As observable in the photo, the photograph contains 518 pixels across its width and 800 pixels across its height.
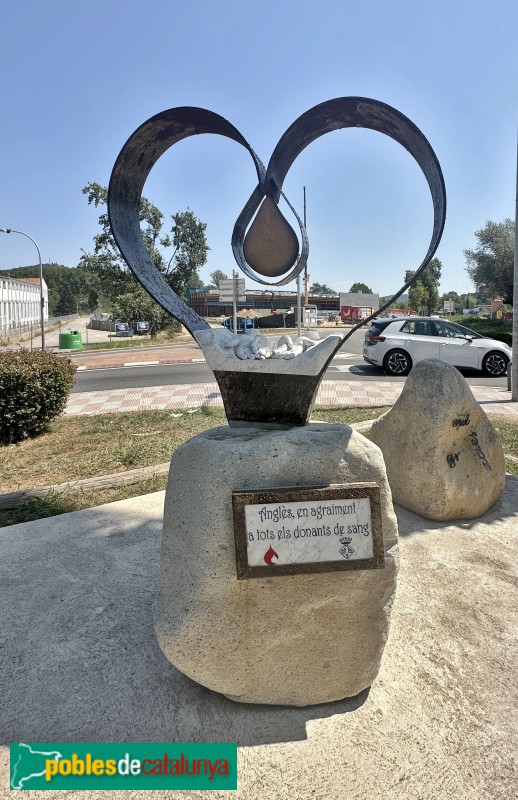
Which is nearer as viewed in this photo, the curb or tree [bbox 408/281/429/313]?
the curb

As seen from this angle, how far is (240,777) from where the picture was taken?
70.5 inches

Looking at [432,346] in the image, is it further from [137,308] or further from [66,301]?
[66,301]

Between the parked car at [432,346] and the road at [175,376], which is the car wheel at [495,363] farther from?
the road at [175,376]

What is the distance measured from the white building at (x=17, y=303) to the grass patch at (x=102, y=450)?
106ft

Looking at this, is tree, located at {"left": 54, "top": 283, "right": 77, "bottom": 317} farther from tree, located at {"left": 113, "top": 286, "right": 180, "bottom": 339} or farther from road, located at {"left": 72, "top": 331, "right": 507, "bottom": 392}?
road, located at {"left": 72, "top": 331, "right": 507, "bottom": 392}

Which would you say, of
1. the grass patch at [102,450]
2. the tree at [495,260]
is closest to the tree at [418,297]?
the tree at [495,260]

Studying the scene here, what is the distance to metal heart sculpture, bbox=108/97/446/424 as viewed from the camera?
2338 millimetres

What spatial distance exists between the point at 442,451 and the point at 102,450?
13.0 feet

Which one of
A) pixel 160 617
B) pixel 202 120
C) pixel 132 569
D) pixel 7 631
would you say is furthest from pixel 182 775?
pixel 202 120

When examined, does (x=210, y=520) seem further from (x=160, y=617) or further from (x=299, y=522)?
(x=160, y=617)

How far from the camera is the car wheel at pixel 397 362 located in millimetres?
12305

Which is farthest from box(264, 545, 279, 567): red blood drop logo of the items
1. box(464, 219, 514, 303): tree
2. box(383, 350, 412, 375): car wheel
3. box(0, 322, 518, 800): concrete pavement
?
box(464, 219, 514, 303): tree

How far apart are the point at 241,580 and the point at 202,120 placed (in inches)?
90.4

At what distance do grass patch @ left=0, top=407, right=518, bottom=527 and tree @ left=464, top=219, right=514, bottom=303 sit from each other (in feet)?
86.0
